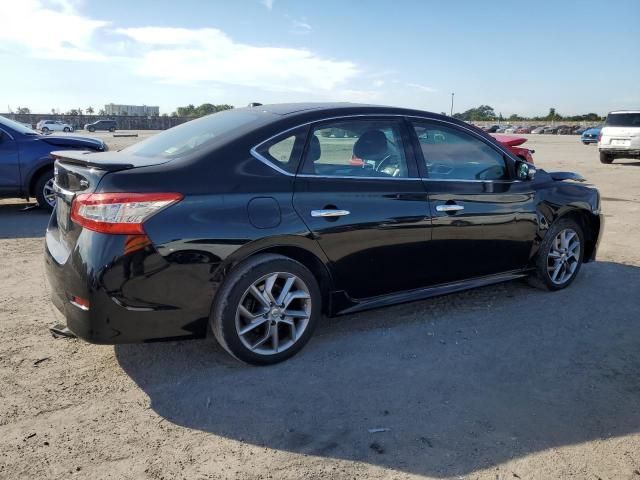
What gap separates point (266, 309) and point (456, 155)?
2043 millimetres

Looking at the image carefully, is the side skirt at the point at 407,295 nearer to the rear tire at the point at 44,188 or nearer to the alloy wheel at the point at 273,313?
the alloy wheel at the point at 273,313

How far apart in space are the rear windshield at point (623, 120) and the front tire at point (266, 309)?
61.7 feet

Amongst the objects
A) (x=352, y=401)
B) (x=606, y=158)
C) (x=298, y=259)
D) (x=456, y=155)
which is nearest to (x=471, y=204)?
(x=456, y=155)

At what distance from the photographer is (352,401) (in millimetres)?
3152

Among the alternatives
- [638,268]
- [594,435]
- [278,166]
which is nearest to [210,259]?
[278,166]

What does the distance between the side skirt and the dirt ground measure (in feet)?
0.80

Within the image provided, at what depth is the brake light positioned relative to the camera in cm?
302

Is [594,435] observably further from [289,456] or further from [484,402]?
[289,456]

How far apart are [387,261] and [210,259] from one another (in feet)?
4.40

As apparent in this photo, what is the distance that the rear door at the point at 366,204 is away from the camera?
143 inches

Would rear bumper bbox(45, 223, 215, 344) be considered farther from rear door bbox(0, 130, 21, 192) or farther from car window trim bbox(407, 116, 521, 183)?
rear door bbox(0, 130, 21, 192)

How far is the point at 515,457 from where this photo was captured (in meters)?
2.67

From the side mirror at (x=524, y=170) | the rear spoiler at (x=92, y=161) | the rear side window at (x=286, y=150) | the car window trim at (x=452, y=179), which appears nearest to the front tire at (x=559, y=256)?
the side mirror at (x=524, y=170)

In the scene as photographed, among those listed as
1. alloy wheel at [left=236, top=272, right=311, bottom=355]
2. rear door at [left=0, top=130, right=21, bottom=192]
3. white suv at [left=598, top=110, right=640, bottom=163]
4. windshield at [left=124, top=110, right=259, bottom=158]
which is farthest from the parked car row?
alloy wheel at [left=236, top=272, right=311, bottom=355]
